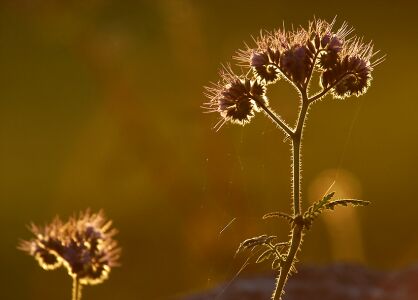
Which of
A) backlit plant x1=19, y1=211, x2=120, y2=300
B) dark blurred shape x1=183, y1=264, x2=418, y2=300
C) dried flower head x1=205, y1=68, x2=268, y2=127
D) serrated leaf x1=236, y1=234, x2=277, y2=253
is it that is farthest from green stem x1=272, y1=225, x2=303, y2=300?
dark blurred shape x1=183, y1=264, x2=418, y2=300

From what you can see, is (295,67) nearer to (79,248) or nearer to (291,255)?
(291,255)

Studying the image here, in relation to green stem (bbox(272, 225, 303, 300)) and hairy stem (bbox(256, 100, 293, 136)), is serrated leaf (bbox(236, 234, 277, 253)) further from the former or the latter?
hairy stem (bbox(256, 100, 293, 136))

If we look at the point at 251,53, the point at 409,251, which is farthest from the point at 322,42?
the point at 409,251

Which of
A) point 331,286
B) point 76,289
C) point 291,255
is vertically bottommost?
point 291,255

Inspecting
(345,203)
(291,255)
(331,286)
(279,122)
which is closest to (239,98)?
(279,122)

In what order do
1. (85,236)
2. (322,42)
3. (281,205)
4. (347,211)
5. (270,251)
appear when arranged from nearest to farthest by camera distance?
(270,251)
(322,42)
(85,236)
(347,211)
(281,205)

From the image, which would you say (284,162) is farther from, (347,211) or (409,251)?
(347,211)

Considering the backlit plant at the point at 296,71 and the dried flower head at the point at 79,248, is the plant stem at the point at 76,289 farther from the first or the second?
the backlit plant at the point at 296,71
